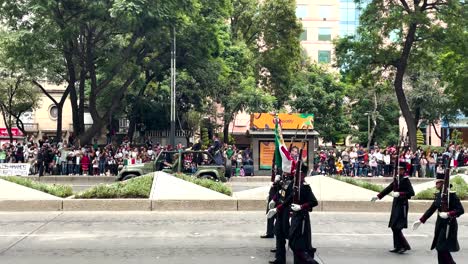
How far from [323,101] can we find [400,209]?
36.2 meters

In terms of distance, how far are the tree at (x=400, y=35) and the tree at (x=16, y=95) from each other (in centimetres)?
2241

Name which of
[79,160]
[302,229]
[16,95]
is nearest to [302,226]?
[302,229]

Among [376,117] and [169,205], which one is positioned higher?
[376,117]

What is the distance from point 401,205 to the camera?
10094 mm

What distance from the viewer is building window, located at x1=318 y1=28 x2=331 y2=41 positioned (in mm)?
70062

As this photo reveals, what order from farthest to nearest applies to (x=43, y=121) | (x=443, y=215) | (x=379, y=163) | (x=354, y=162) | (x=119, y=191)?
(x=43, y=121)
(x=354, y=162)
(x=379, y=163)
(x=119, y=191)
(x=443, y=215)

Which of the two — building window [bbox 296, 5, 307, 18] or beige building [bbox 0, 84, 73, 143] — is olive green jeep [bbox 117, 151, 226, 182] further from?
building window [bbox 296, 5, 307, 18]

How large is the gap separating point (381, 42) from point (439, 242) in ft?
84.8

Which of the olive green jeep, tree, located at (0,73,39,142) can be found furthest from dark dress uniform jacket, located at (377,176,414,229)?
tree, located at (0,73,39,142)

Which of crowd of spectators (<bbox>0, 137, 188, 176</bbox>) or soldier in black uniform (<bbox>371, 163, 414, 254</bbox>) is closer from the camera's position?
soldier in black uniform (<bbox>371, 163, 414, 254</bbox>)

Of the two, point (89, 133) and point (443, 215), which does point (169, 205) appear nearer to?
point (443, 215)

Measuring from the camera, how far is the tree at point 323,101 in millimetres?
45719

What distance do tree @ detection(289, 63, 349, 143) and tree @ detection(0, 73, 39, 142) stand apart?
2015 cm

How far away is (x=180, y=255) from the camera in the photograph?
30.9 ft
